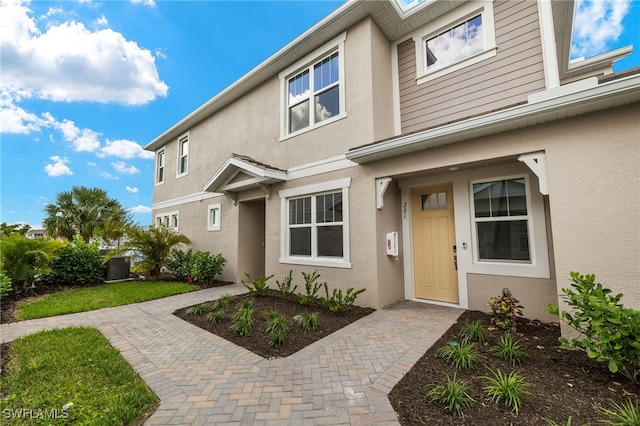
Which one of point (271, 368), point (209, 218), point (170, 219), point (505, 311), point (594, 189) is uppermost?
point (170, 219)

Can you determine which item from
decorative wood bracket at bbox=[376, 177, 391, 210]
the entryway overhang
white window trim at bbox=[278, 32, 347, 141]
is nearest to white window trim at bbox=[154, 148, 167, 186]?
the entryway overhang

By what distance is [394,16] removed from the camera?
6.26 metres

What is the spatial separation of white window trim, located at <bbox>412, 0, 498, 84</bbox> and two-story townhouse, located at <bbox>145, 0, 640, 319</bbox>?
0.09 ft

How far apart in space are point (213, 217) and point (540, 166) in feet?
33.5

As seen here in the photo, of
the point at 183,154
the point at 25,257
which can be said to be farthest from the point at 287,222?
the point at 183,154

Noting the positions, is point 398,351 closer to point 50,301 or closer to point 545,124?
point 545,124

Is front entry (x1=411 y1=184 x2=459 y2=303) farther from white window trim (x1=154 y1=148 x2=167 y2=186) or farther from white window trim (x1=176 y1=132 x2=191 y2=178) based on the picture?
white window trim (x1=154 y1=148 x2=167 y2=186)

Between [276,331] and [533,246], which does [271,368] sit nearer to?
[276,331]

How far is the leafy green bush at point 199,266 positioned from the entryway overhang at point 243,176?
91.5 inches

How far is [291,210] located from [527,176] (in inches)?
217

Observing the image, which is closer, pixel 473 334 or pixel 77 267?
pixel 473 334

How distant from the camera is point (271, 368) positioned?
3.30 m

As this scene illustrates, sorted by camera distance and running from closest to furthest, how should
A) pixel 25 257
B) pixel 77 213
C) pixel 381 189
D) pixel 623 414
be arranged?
pixel 623 414, pixel 381 189, pixel 25 257, pixel 77 213

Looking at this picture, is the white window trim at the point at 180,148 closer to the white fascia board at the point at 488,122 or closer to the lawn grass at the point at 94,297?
the lawn grass at the point at 94,297
